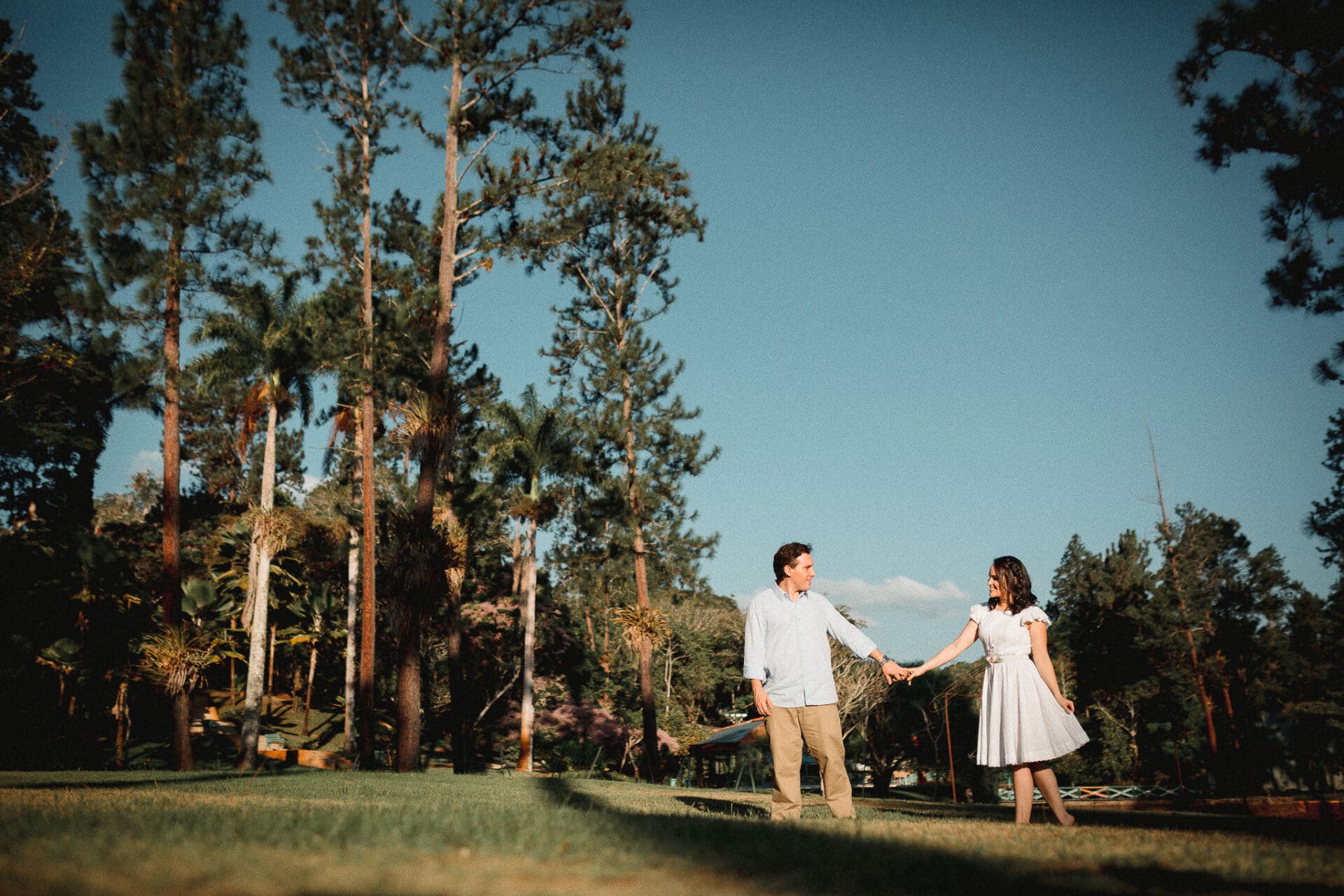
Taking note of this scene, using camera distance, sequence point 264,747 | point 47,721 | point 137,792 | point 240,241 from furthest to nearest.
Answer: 1. point 264,747
2. point 47,721
3. point 240,241
4. point 137,792

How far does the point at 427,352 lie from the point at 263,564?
7477mm

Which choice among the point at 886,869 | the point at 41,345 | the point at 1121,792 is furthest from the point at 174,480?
the point at 1121,792

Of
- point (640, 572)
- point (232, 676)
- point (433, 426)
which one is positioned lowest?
point (232, 676)

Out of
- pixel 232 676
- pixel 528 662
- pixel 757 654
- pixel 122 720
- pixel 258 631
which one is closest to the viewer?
pixel 757 654

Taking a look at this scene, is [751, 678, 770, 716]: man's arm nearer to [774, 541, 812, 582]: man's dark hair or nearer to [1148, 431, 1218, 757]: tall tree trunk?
[774, 541, 812, 582]: man's dark hair

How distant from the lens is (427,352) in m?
19.8

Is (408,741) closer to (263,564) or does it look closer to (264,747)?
(263,564)

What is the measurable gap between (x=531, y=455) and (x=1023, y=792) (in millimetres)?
23049

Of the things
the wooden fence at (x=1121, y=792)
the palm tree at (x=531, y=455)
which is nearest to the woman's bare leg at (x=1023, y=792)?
the palm tree at (x=531, y=455)

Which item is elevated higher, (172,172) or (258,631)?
(172,172)

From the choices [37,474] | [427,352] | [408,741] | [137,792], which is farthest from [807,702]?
[37,474]

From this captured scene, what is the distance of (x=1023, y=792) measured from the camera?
246 inches

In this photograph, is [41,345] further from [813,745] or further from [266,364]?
[813,745]

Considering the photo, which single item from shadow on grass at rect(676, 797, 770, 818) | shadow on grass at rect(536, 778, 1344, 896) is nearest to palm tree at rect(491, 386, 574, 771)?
shadow on grass at rect(676, 797, 770, 818)
